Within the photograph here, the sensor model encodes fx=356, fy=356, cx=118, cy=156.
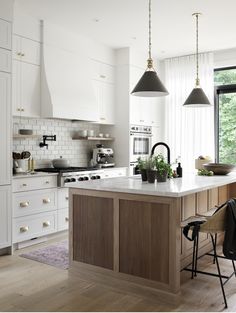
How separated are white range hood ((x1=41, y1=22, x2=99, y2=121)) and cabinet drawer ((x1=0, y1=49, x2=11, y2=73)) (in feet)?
3.05

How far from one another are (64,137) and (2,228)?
221 cm

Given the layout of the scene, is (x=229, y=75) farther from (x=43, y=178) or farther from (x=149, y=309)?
(x=149, y=309)

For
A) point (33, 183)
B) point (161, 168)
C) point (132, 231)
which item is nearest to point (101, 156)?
point (33, 183)

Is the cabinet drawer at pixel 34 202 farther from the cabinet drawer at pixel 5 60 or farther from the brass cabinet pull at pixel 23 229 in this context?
the cabinet drawer at pixel 5 60

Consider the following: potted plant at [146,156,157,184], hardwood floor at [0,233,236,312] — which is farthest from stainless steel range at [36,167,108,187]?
potted plant at [146,156,157,184]

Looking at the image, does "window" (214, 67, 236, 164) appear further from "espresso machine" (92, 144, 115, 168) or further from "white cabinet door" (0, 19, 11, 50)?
"white cabinet door" (0, 19, 11, 50)

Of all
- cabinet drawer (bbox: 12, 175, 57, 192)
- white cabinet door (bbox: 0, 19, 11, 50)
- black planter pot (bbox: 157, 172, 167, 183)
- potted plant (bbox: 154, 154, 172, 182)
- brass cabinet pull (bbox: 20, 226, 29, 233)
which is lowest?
brass cabinet pull (bbox: 20, 226, 29, 233)

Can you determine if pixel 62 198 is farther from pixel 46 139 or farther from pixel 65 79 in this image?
pixel 65 79

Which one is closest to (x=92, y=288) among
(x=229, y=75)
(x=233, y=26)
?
(x=233, y=26)

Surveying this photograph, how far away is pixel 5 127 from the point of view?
428cm

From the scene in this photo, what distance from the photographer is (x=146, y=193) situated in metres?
3.03

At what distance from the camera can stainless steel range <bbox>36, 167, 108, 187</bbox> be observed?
5066 millimetres

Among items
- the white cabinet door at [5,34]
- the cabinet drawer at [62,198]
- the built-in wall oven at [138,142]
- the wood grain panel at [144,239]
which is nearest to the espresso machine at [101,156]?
the built-in wall oven at [138,142]

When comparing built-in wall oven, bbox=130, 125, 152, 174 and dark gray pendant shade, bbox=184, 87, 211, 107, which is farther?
built-in wall oven, bbox=130, 125, 152, 174
